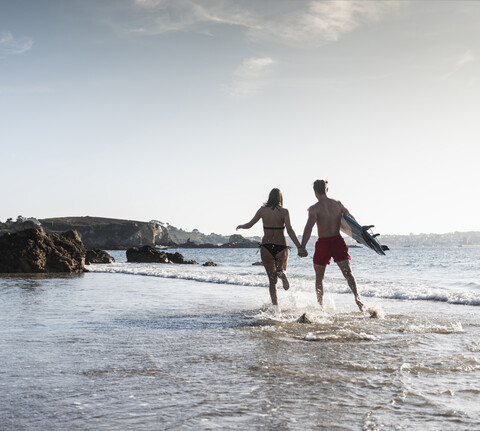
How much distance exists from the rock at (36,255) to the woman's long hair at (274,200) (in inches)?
605

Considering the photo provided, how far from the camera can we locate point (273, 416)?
302 centimetres

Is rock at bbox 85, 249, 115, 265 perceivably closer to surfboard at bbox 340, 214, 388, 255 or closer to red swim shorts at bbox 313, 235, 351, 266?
surfboard at bbox 340, 214, 388, 255

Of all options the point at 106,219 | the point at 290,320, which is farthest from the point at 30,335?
the point at 106,219

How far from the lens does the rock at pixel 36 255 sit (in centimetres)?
2048

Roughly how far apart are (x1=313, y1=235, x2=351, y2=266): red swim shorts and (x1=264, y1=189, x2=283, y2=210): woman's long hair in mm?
1069

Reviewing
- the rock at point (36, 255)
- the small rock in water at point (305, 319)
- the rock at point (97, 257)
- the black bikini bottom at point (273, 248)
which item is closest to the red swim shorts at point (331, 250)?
the black bikini bottom at point (273, 248)

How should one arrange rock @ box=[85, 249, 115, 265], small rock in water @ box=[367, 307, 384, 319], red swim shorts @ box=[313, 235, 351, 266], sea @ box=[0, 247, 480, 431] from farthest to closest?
rock @ box=[85, 249, 115, 265] < red swim shorts @ box=[313, 235, 351, 266] < small rock in water @ box=[367, 307, 384, 319] < sea @ box=[0, 247, 480, 431]

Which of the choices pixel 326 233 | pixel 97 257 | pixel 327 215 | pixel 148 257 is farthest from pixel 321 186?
pixel 148 257

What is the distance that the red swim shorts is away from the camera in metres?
8.48

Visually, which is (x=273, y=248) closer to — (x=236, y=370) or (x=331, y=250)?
(x=331, y=250)

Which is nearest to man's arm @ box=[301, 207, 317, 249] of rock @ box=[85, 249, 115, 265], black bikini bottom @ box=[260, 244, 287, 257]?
black bikini bottom @ box=[260, 244, 287, 257]

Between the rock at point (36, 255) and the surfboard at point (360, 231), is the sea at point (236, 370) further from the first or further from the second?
the rock at point (36, 255)

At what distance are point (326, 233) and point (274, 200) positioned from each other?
3.70ft

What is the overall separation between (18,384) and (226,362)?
6.10ft
